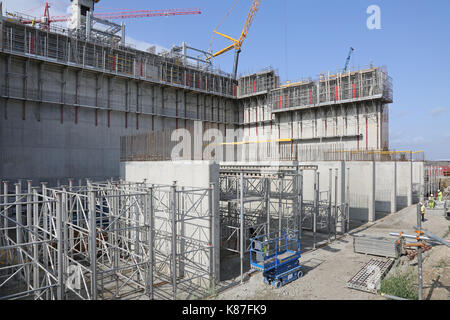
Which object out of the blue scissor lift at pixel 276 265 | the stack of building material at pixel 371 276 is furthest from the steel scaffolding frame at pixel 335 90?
the blue scissor lift at pixel 276 265

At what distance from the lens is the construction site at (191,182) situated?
42.8ft

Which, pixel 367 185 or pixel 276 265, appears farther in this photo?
pixel 367 185

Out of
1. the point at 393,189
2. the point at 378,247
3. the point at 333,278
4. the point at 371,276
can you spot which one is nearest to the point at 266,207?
the point at 333,278

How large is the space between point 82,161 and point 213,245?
63.1 feet

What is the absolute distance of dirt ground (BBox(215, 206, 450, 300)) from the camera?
1202 centimetres

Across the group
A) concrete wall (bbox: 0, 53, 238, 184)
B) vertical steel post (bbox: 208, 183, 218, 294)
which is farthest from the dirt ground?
concrete wall (bbox: 0, 53, 238, 184)

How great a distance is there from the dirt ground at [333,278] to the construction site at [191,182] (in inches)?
3.7

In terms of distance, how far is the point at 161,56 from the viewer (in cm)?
3422

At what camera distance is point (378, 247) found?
54.9 ft

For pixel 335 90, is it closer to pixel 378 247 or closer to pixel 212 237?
pixel 378 247

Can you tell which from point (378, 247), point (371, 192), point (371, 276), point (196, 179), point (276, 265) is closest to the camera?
point (276, 265)

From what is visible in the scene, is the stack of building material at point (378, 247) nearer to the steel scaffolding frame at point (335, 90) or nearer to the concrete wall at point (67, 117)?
the steel scaffolding frame at point (335, 90)

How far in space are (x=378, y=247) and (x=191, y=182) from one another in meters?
11.0
